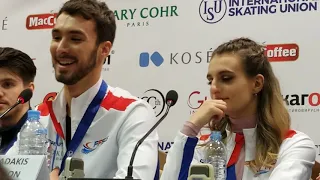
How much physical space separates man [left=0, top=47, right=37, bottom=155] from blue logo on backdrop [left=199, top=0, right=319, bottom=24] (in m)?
1.03

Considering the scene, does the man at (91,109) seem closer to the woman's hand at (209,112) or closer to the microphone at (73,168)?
the woman's hand at (209,112)

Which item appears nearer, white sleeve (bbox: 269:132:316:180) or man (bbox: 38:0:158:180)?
white sleeve (bbox: 269:132:316:180)

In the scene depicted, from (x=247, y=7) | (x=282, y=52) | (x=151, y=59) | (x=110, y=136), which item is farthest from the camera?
(x=151, y=59)

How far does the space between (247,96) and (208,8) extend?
1.09 metres

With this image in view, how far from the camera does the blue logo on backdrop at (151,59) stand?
127 inches

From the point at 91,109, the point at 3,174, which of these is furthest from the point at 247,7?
the point at 3,174

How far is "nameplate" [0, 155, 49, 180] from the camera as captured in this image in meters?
1.55

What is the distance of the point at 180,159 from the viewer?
6.58ft

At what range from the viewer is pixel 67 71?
7.22 ft

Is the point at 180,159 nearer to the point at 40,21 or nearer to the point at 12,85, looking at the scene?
the point at 12,85

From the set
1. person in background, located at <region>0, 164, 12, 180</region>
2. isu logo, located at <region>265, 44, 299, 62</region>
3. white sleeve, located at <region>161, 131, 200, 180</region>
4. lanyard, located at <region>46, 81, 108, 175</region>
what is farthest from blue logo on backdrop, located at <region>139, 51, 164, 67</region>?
person in background, located at <region>0, 164, 12, 180</region>

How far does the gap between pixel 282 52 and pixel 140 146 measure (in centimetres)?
120

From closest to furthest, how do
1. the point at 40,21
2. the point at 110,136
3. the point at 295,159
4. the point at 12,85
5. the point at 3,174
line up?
the point at 3,174
the point at 295,159
the point at 110,136
the point at 12,85
the point at 40,21

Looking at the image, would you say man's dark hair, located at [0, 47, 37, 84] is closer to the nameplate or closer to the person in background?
the nameplate
